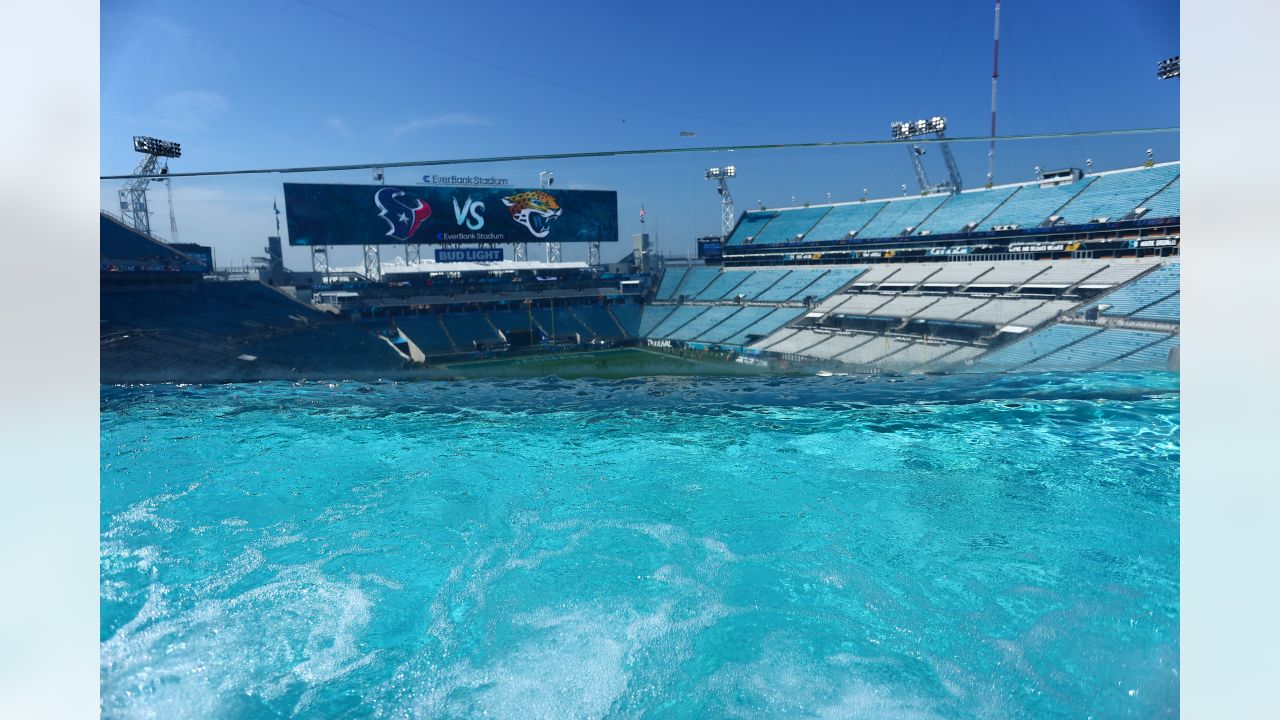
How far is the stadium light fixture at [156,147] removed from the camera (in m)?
2.91

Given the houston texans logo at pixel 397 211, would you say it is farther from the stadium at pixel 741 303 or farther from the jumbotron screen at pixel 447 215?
the stadium at pixel 741 303

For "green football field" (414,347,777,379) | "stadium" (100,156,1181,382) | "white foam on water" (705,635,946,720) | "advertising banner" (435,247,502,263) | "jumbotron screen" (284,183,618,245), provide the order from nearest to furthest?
"white foam on water" (705,635,946,720) → "stadium" (100,156,1181,382) → "green football field" (414,347,777,379) → "jumbotron screen" (284,183,618,245) → "advertising banner" (435,247,502,263)

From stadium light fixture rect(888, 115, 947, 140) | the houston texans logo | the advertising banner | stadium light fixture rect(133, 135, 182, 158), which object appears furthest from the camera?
stadium light fixture rect(888, 115, 947, 140)

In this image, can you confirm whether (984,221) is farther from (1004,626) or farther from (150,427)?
(150,427)

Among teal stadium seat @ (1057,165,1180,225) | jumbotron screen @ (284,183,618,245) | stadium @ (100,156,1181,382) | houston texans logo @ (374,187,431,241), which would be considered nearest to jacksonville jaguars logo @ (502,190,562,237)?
jumbotron screen @ (284,183,618,245)

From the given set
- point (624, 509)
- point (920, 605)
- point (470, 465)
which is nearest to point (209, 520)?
point (470, 465)

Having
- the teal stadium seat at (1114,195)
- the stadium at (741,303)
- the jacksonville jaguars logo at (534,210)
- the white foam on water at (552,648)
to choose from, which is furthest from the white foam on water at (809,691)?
the teal stadium seat at (1114,195)

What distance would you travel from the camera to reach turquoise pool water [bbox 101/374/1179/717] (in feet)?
3.70

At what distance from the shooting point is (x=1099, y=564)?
1532 mm

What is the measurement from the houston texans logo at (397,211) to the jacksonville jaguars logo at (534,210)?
0.69 m

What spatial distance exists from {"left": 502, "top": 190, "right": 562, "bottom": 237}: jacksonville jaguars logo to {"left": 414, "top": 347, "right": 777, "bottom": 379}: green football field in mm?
1193

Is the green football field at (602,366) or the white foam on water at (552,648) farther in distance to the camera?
the green football field at (602,366)

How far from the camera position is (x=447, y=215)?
15.9 feet

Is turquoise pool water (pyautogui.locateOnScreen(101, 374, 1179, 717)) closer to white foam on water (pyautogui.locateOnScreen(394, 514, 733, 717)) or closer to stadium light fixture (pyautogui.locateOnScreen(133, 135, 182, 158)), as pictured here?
white foam on water (pyautogui.locateOnScreen(394, 514, 733, 717))
